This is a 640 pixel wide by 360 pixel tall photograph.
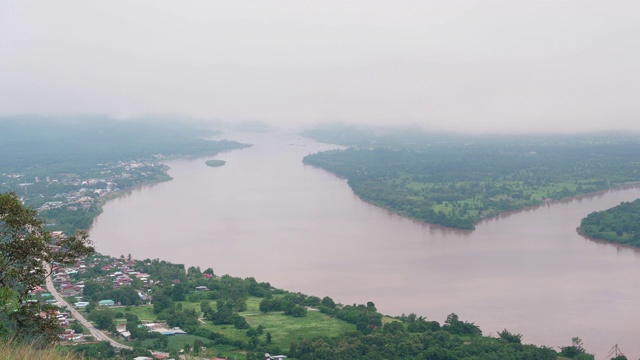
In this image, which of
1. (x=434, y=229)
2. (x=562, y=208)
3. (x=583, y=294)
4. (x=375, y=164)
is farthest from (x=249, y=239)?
(x=375, y=164)

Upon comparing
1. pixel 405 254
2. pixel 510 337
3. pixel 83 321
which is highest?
pixel 510 337

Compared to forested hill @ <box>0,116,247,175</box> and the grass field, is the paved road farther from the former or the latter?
forested hill @ <box>0,116,247,175</box>

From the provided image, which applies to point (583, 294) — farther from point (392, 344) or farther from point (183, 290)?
point (183, 290)

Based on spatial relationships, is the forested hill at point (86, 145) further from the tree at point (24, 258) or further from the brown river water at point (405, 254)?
the tree at point (24, 258)

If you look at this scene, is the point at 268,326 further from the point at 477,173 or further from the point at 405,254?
the point at 477,173

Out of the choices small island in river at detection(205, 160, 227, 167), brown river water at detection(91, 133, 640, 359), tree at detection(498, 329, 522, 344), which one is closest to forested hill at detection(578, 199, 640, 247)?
brown river water at detection(91, 133, 640, 359)

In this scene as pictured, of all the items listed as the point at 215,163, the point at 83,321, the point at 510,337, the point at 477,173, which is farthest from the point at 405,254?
the point at 215,163

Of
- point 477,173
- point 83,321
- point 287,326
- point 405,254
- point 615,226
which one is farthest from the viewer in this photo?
point 477,173
